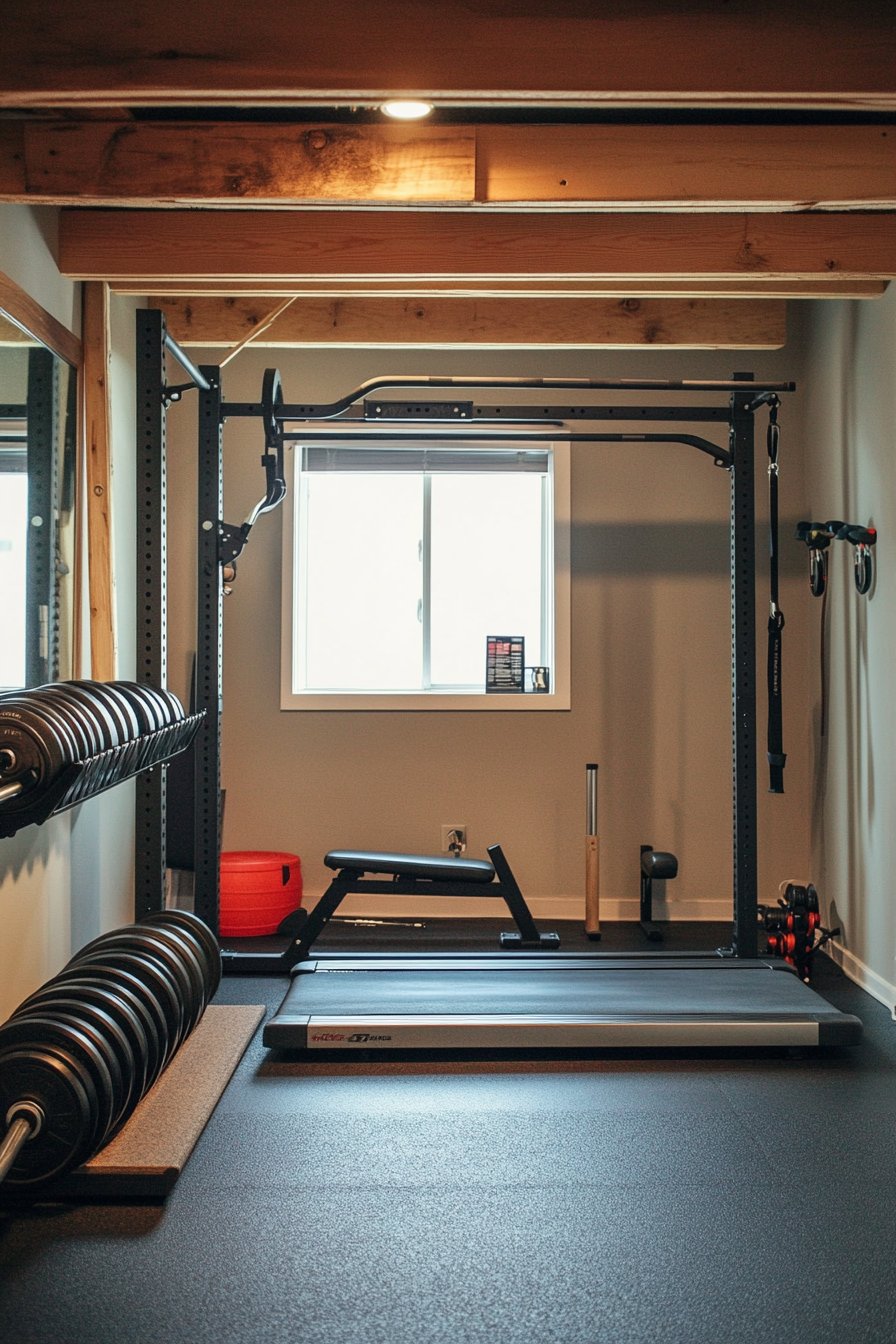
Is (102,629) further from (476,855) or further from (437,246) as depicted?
(476,855)

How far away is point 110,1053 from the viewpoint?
7.77 feet

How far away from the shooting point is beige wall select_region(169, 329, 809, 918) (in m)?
5.22

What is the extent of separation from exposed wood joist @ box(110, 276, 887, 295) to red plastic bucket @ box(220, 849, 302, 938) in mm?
2514

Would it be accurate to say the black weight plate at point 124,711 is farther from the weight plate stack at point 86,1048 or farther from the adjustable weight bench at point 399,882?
the adjustable weight bench at point 399,882

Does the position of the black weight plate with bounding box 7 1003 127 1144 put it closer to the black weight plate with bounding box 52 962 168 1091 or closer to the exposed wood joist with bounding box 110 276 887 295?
the black weight plate with bounding box 52 962 168 1091

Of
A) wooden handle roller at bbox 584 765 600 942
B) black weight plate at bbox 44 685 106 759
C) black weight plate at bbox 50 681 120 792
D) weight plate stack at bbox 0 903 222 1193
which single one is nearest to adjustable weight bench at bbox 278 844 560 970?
wooden handle roller at bbox 584 765 600 942

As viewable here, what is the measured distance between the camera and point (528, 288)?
391 cm

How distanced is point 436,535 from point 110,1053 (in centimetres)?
350

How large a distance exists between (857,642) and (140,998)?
3187 mm

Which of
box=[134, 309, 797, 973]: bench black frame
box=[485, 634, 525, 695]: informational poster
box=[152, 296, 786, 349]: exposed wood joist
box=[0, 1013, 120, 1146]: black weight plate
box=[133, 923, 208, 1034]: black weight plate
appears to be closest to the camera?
box=[0, 1013, 120, 1146]: black weight plate

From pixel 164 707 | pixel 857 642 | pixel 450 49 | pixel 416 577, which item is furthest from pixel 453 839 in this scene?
pixel 450 49

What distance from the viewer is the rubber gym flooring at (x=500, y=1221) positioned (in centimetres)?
187

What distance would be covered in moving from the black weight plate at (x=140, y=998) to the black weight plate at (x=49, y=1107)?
352mm

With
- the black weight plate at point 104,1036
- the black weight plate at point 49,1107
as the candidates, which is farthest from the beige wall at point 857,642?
the black weight plate at point 49,1107
